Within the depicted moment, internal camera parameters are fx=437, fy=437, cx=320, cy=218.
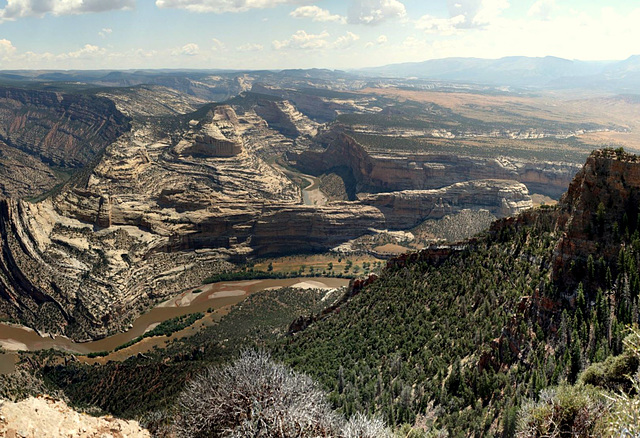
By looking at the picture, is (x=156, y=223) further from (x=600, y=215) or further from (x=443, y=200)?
(x=600, y=215)

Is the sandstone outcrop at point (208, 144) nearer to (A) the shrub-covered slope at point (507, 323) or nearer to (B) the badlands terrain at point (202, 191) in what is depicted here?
(B) the badlands terrain at point (202, 191)

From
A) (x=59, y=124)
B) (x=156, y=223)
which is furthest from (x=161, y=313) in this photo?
(x=59, y=124)

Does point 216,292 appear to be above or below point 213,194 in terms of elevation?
below

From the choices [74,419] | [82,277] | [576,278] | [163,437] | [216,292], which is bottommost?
[216,292]

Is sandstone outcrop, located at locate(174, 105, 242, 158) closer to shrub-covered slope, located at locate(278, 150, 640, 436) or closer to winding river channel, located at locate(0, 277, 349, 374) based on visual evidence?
winding river channel, located at locate(0, 277, 349, 374)

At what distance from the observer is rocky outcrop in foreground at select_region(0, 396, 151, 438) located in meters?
13.4

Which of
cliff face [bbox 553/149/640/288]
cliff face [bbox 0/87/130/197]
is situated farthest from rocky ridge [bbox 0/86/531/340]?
cliff face [bbox 553/149/640/288]

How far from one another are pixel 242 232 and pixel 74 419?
65.6 metres

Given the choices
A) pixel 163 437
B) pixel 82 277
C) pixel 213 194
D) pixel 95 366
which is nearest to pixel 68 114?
pixel 213 194

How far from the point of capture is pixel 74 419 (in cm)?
1545

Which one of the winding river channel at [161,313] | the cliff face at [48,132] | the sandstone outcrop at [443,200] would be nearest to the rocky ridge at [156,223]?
the sandstone outcrop at [443,200]

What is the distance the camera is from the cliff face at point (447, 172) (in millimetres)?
99750

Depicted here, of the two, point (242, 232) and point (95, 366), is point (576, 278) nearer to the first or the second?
point (95, 366)

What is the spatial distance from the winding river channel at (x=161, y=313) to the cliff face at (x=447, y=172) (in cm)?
4372
